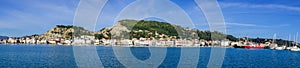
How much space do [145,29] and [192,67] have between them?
123471 millimetres

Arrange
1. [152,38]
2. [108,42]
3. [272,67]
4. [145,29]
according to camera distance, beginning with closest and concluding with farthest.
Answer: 1. [272,67]
2. [145,29]
3. [152,38]
4. [108,42]

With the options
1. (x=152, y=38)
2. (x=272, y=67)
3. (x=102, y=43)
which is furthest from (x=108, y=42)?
(x=272, y=67)

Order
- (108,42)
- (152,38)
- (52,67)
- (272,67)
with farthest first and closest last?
1. (108,42)
2. (152,38)
3. (272,67)
4. (52,67)

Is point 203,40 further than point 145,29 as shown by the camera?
Yes

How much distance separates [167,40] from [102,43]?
3798cm

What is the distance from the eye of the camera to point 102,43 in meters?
199

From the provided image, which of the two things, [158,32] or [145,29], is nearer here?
[145,29]

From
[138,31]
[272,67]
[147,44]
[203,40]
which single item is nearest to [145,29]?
[138,31]

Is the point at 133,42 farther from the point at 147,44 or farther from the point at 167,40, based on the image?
the point at 167,40

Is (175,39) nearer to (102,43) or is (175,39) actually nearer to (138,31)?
(138,31)

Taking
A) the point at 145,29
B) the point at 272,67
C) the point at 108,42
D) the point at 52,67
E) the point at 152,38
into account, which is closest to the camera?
the point at 52,67

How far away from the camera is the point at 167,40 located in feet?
584

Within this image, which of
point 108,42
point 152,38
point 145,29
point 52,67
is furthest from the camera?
point 108,42

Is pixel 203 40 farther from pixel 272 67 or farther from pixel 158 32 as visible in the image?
pixel 272 67
